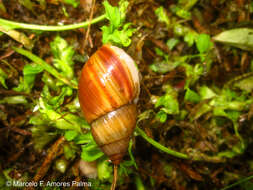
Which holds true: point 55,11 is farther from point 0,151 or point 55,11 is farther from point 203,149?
point 203,149

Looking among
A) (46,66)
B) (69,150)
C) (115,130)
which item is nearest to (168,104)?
(115,130)

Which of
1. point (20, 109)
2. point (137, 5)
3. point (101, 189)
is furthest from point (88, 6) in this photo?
point (101, 189)

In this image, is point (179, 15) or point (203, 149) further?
point (179, 15)

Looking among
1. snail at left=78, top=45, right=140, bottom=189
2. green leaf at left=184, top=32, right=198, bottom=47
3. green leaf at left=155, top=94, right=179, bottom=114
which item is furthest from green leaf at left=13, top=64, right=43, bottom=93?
green leaf at left=184, top=32, right=198, bottom=47

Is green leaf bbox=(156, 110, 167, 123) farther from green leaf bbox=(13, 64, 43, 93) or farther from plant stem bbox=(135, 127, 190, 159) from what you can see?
green leaf bbox=(13, 64, 43, 93)

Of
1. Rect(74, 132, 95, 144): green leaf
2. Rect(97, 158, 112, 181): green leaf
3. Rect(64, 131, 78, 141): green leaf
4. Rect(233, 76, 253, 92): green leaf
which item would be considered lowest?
Rect(97, 158, 112, 181): green leaf

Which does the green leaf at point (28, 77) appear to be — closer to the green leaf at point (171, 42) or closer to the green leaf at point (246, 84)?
the green leaf at point (171, 42)

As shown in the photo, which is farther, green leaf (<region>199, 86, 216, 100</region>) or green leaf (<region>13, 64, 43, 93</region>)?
green leaf (<region>199, 86, 216, 100</region>)
